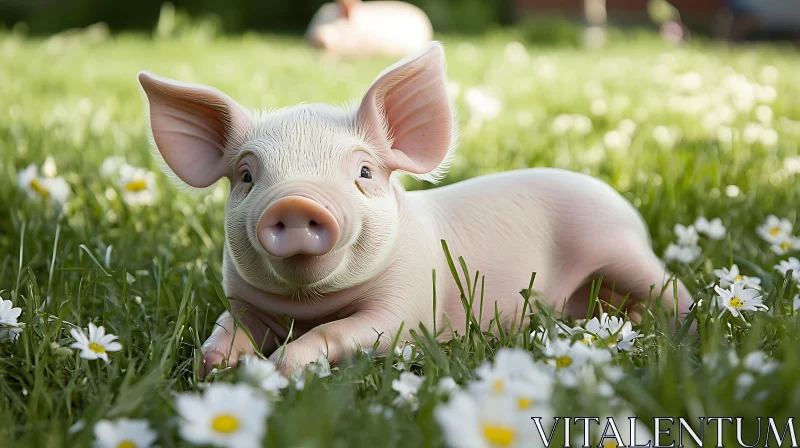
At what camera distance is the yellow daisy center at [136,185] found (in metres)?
3.03

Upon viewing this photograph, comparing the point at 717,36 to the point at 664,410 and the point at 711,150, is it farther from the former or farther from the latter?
the point at 664,410

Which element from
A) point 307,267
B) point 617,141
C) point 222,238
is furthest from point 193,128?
point 617,141

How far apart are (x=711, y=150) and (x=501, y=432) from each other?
3191 mm

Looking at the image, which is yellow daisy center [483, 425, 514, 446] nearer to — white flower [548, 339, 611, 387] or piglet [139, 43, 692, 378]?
white flower [548, 339, 611, 387]

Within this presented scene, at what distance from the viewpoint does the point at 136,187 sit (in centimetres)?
304

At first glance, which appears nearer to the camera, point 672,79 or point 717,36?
point 672,79

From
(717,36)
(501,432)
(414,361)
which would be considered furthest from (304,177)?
(717,36)

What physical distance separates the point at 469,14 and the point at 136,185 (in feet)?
36.7

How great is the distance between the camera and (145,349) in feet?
6.31

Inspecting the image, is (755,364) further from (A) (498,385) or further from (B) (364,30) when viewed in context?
(B) (364,30)

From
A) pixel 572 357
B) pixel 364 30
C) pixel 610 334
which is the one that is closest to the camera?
pixel 572 357

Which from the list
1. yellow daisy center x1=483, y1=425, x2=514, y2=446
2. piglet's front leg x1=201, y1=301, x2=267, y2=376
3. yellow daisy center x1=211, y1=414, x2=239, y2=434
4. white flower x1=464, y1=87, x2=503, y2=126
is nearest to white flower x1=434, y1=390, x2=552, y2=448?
yellow daisy center x1=483, y1=425, x2=514, y2=446

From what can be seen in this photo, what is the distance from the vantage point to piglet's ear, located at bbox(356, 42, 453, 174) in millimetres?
1968

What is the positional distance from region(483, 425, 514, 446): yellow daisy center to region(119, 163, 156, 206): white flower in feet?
7.23
